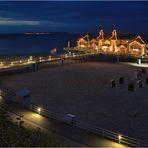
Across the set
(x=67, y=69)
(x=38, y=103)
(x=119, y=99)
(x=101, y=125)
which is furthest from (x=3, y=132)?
(x=67, y=69)

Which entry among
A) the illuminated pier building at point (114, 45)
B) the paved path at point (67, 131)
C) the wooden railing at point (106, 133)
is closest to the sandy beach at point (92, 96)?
the wooden railing at point (106, 133)

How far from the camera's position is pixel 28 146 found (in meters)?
9.15

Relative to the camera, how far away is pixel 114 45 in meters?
72.6

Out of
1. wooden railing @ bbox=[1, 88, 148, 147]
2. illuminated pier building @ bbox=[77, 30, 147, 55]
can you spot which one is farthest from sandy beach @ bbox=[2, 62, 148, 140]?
illuminated pier building @ bbox=[77, 30, 147, 55]

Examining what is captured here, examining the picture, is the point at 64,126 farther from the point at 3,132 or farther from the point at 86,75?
the point at 86,75

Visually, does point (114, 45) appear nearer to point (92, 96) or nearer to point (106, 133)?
point (92, 96)

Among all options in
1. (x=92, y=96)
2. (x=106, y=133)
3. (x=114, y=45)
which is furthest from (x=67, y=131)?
(x=114, y=45)

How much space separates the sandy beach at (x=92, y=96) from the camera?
62.3 ft

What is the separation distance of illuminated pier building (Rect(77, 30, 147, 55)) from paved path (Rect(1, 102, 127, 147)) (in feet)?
163

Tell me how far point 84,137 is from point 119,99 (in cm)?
1104

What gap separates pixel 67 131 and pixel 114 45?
193ft

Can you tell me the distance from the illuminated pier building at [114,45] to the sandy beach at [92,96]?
26.5 m

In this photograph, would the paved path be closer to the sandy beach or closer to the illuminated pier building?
the sandy beach

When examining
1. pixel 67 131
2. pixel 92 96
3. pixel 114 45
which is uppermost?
pixel 114 45
